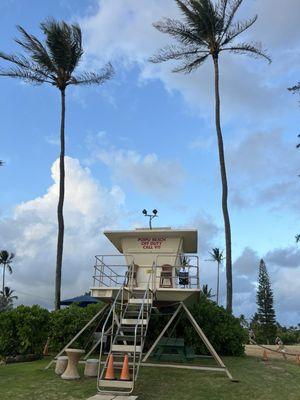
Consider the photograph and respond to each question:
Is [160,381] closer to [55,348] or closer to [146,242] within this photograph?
[146,242]

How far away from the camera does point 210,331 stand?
20172 millimetres

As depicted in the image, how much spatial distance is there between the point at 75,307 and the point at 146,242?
6.10 metres

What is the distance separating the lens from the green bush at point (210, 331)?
20109 millimetres

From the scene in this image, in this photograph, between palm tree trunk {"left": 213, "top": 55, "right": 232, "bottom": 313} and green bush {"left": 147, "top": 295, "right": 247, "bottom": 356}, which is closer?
green bush {"left": 147, "top": 295, "right": 247, "bottom": 356}

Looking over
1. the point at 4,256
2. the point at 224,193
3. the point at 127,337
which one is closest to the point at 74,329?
the point at 127,337

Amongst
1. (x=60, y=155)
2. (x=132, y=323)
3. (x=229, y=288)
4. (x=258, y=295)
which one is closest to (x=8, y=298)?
(x=258, y=295)

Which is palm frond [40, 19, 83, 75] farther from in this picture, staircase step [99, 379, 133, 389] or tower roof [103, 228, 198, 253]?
staircase step [99, 379, 133, 389]

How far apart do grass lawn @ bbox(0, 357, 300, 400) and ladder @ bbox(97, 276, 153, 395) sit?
18.3 inches

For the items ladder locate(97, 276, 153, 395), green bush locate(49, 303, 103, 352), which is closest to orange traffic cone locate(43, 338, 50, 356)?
green bush locate(49, 303, 103, 352)

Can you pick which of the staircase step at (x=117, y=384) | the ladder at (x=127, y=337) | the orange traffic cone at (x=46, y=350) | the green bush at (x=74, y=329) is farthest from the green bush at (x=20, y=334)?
the staircase step at (x=117, y=384)

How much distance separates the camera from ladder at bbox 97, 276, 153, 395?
1107cm

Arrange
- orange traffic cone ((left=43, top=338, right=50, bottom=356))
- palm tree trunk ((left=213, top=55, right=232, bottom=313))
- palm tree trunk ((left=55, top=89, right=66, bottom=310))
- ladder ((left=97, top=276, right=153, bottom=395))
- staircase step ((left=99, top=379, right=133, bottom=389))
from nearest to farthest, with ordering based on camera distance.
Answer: staircase step ((left=99, top=379, right=133, bottom=389)), ladder ((left=97, top=276, right=153, bottom=395)), orange traffic cone ((left=43, top=338, right=50, bottom=356)), palm tree trunk ((left=213, top=55, right=232, bottom=313)), palm tree trunk ((left=55, top=89, right=66, bottom=310))

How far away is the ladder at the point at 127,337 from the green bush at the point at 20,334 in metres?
4.39

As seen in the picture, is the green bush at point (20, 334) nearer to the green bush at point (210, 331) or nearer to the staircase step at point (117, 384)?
the green bush at point (210, 331)
